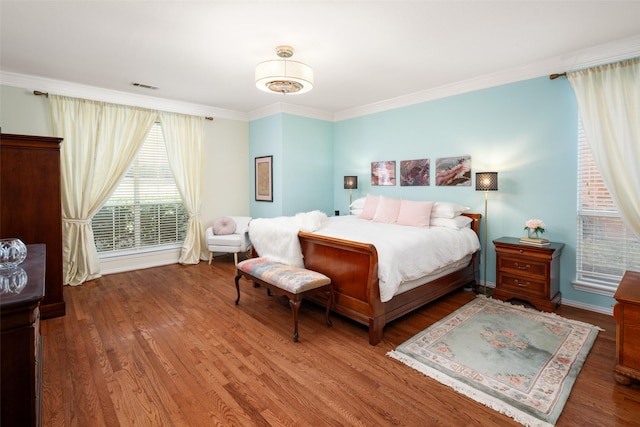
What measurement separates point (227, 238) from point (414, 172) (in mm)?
3191

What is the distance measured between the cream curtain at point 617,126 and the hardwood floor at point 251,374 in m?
1.26

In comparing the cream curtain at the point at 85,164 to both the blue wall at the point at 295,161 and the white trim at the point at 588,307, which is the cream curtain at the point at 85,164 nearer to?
the blue wall at the point at 295,161

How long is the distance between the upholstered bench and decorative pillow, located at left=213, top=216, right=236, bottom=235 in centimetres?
220

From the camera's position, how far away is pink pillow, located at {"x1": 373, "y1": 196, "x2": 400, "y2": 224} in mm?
4415

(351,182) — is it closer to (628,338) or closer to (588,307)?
(588,307)

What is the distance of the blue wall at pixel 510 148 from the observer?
3.56 m

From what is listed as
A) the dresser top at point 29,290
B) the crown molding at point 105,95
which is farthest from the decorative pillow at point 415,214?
the crown molding at point 105,95

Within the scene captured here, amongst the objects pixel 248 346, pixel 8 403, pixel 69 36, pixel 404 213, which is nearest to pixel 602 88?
pixel 404 213

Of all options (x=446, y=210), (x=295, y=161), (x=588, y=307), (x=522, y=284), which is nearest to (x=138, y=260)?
(x=295, y=161)

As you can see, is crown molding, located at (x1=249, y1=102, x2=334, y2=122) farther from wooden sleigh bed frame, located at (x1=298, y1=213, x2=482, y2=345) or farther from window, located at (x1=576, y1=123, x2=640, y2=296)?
window, located at (x1=576, y1=123, x2=640, y2=296)

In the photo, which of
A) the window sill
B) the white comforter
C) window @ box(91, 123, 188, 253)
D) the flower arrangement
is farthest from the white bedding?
window @ box(91, 123, 188, 253)

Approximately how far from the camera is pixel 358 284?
294cm

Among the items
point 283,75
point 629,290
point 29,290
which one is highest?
point 283,75

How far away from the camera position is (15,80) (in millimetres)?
4016
